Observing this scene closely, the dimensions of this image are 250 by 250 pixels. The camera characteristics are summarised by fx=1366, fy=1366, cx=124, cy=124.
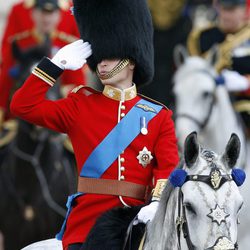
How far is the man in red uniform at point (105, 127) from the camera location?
646cm

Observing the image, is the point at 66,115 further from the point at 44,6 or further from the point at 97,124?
the point at 44,6

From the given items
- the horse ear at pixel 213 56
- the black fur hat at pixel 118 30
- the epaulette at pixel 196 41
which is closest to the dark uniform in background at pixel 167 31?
the epaulette at pixel 196 41

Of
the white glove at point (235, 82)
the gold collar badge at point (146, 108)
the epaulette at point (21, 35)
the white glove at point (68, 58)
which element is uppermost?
the white glove at point (68, 58)

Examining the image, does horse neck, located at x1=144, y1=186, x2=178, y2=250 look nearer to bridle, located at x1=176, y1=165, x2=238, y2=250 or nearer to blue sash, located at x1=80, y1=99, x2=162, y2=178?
bridle, located at x1=176, y1=165, x2=238, y2=250

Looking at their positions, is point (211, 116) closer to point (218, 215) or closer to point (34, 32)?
point (34, 32)

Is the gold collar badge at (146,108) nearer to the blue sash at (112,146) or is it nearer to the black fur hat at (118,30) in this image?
the blue sash at (112,146)

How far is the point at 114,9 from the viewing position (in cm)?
679

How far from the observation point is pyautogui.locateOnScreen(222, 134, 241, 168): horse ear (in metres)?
5.99

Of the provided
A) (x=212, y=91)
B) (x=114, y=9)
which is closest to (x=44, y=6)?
(x=212, y=91)

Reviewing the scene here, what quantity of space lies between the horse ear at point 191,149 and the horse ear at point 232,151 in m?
0.15

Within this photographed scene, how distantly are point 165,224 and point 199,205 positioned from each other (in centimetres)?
31

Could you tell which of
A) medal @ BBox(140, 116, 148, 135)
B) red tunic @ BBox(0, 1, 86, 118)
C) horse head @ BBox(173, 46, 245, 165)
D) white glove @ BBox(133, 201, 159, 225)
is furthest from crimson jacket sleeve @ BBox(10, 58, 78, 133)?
red tunic @ BBox(0, 1, 86, 118)

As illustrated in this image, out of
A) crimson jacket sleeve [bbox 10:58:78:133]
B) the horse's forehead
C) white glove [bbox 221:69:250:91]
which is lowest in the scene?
white glove [bbox 221:69:250:91]

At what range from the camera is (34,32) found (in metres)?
12.3
